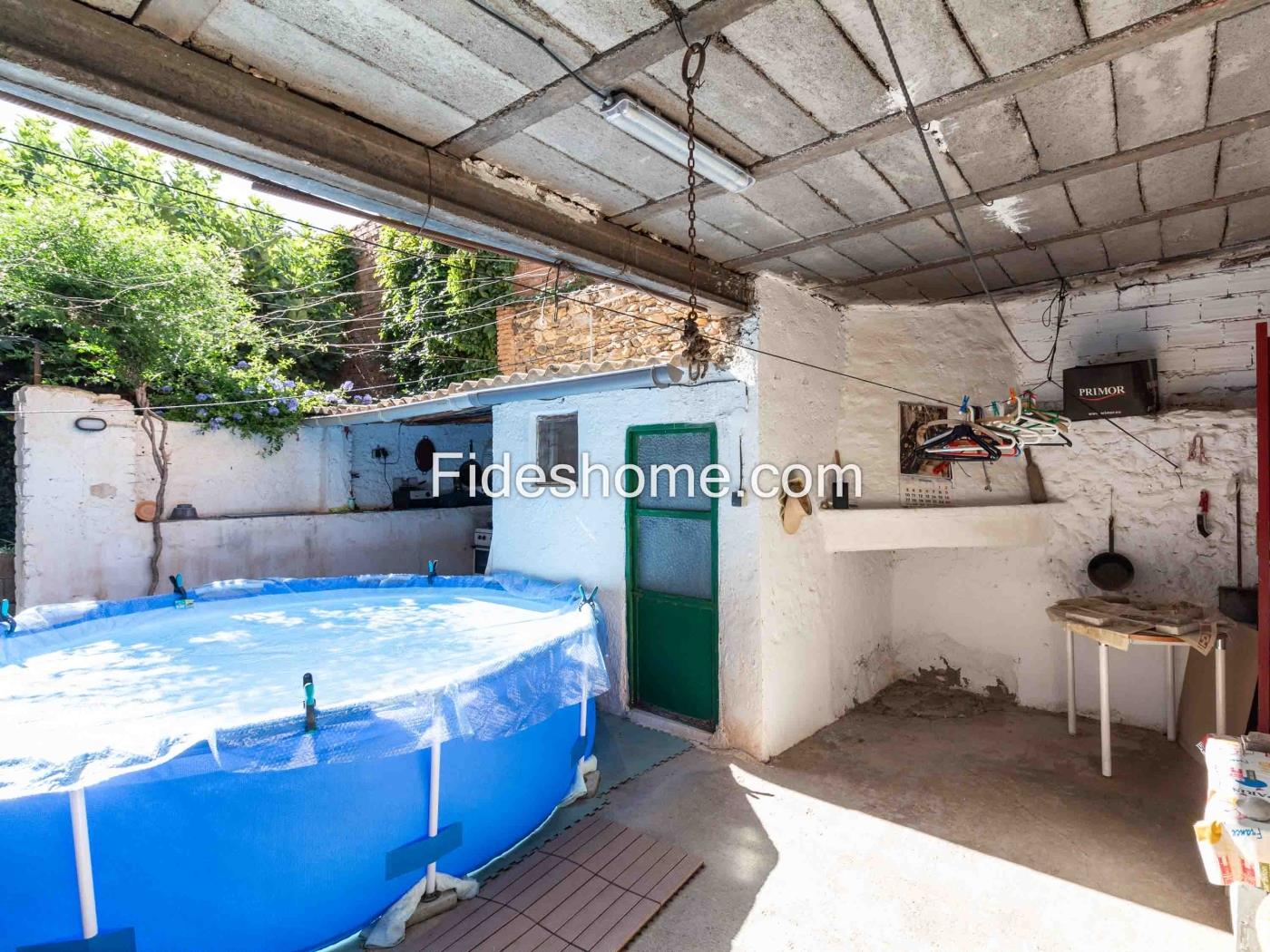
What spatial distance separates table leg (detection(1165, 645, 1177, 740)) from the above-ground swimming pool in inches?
172

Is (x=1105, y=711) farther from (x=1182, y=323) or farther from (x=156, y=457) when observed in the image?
(x=156, y=457)

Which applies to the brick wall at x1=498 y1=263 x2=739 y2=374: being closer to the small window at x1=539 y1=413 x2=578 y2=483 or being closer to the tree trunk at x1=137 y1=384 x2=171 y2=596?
the small window at x1=539 y1=413 x2=578 y2=483

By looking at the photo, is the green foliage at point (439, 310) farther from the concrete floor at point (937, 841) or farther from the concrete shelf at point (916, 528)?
the concrete floor at point (937, 841)

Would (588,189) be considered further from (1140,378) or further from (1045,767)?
(1045,767)

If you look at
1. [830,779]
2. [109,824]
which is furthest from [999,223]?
[109,824]

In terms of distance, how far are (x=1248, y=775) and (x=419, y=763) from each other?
368 cm

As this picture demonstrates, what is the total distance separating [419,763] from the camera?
3020 mm

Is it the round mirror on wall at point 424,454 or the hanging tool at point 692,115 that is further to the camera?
the round mirror on wall at point 424,454

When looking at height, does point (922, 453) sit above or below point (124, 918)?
above

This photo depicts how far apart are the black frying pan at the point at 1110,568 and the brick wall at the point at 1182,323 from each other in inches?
47.3

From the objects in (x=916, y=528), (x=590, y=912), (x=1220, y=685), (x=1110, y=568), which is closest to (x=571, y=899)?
(x=590, y=912)

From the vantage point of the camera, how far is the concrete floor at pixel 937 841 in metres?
2.96

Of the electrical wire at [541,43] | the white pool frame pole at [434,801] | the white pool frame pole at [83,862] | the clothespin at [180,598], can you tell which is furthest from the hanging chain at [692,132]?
the clothespin at [180,598]

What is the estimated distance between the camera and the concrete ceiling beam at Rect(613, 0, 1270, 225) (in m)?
1.92
